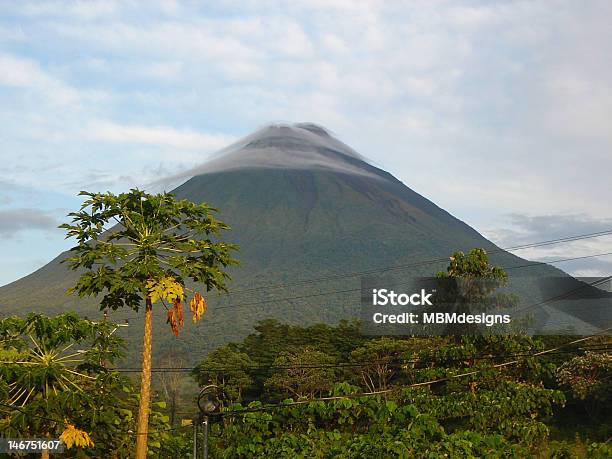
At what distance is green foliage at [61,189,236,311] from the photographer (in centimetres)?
2134

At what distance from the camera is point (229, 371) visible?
84.6 m

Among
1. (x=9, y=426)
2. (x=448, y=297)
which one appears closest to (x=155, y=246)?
(x=9, y=426)

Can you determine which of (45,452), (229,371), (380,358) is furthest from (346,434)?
(229,371)

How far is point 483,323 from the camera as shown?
154 feet

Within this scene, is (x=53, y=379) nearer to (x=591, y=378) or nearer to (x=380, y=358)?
(x=591, y=378)

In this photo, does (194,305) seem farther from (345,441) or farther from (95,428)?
(345,441)

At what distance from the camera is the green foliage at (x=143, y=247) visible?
840 inches

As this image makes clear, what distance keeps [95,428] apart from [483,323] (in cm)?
2977

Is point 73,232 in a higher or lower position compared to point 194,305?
higher

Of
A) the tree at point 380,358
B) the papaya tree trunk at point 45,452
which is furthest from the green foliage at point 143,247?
the tree at point 380,358

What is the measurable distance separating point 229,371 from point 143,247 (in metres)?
64.7

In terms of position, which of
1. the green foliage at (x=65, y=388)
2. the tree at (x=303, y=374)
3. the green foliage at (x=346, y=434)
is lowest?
the tree at (x=303, y=374)

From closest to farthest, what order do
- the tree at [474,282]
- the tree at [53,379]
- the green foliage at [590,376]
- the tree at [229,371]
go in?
1. the tree at [53,379]
2. the tree at [474,282]
3. the green foliage at [590,376]
4. the tree at [229,371]

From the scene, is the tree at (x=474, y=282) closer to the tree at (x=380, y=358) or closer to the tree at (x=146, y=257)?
the tree at (x=146, y=257)
